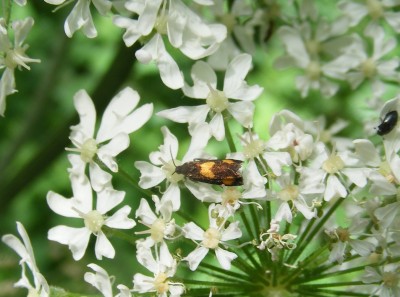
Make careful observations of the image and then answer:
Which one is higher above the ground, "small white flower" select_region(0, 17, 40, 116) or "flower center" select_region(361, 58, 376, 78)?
"small white flower" select_region(0, 17, 40, 116)

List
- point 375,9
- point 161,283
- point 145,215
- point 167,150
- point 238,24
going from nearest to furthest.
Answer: point 161,283, point 145,215, point 167,150, point 238,24, point 375,9

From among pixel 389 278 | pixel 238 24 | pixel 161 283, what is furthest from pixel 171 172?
pixel 238 24

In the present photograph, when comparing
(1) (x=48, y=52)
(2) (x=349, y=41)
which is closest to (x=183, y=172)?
(2) (x=349, y=41)

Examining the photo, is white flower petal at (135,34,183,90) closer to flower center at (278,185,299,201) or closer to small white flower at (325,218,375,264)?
flower center at (278,185,299,201)

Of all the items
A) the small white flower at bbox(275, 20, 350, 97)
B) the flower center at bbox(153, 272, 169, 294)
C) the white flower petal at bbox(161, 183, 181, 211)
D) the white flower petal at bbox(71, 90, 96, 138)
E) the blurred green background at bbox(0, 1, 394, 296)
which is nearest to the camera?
the flower center at bbox(153, 272, 169, 294)

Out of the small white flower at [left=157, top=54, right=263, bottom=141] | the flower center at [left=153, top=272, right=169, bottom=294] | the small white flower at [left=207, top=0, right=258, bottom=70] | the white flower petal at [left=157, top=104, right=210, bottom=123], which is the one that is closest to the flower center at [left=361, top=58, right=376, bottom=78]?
the small white flower at [left=207, top=0, right=258, bottom=70]

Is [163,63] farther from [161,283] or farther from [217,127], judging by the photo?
[161,283]
